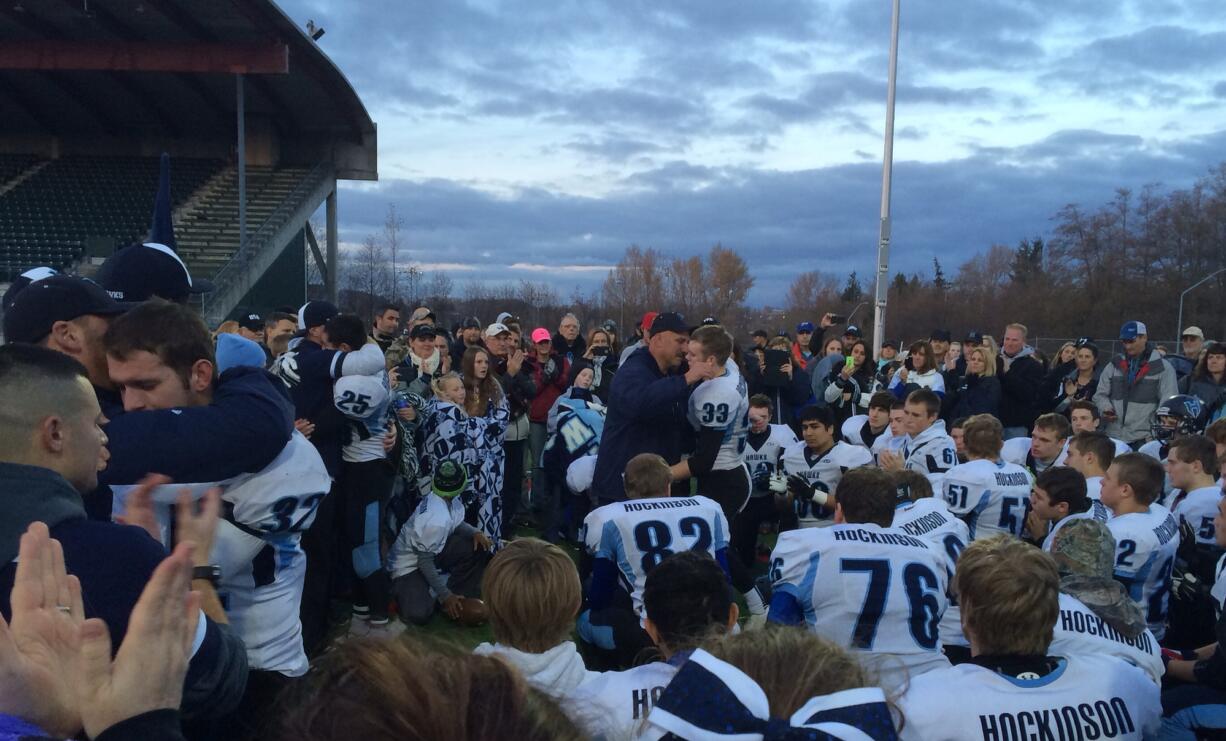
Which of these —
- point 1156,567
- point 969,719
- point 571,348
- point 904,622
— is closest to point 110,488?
point 969,719

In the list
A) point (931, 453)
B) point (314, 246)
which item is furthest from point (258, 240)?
point (931, 453)

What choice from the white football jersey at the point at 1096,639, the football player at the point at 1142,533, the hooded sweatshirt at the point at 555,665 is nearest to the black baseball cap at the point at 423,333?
the hooded sweatshirt at the point at 555,665

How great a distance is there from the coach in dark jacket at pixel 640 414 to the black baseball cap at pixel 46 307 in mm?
2973

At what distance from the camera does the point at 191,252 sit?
24.7 m

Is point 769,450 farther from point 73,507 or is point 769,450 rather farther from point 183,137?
point 183,137

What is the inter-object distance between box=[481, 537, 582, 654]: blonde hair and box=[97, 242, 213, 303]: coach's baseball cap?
59.8 inches

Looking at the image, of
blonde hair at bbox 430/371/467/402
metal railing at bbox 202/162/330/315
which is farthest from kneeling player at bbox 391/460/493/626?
metal railing at bbox 202/162/330/315

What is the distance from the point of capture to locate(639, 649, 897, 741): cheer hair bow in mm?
1223

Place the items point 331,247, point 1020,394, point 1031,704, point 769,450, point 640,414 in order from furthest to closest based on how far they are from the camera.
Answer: point 331,247 → point 1020,394 → point 769,450 → point 640,414 → point 1031,704

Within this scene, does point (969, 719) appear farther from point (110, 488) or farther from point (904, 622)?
point (110, 488)

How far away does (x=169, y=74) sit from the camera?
25.4 metres

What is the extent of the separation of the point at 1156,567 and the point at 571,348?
23.1 ft

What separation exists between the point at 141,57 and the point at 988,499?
24.7m

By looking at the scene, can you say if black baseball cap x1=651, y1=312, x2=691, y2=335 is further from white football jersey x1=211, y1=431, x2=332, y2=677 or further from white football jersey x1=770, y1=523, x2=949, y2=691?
white football jersey x1=211, y1=431, x2=332, y2=677
